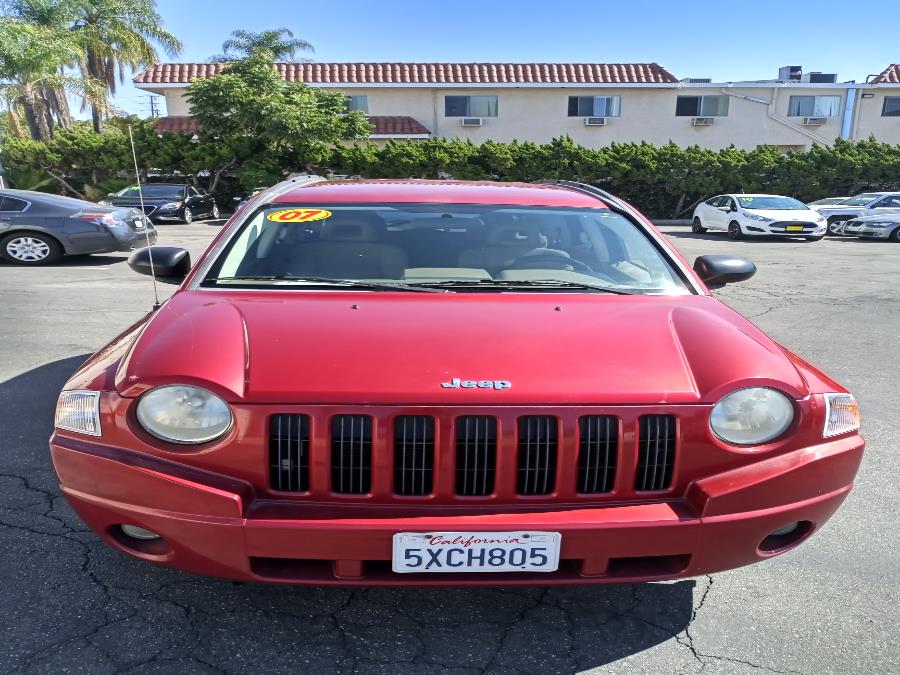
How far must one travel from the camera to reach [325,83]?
3094cm

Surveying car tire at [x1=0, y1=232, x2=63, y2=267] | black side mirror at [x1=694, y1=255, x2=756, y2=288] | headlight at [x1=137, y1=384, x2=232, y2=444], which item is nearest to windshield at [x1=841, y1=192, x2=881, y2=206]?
black side mirror at [x1=694, y1=255, x2=756, y2=288]

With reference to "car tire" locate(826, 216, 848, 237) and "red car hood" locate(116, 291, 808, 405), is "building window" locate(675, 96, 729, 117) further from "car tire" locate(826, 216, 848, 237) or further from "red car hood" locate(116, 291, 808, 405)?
"red car hood" locate(116, 291, 808, 405)

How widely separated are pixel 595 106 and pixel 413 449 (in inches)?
1288

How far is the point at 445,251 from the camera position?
329 cm

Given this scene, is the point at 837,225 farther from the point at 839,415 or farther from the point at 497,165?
the point at 839,415

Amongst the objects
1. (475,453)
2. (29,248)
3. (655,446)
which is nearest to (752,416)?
(655,446)

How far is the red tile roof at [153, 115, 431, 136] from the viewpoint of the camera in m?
30.0

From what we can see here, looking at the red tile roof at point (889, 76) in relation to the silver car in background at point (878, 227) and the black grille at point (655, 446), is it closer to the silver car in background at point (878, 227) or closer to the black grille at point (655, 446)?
the silver car in background at point (878, 227)

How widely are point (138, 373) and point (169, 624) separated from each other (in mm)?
935

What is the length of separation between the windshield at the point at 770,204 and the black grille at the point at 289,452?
1982 centimetres

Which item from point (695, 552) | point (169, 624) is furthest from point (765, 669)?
point (169, 624)

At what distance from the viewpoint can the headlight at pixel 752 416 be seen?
7.09ft

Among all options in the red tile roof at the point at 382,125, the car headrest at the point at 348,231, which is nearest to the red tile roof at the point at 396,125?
the red tile roof at the point at 382,125

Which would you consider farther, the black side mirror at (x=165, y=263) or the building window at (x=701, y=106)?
the building window at (x=701, y=106)
